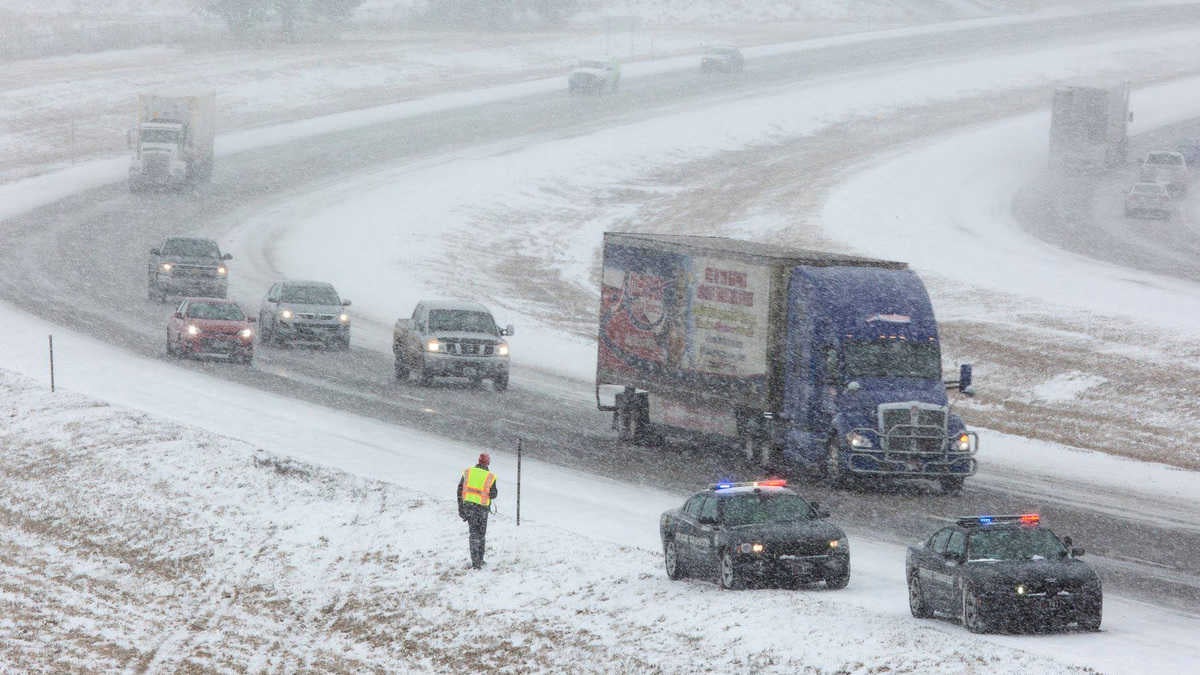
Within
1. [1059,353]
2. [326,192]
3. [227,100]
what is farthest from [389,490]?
[227,100]

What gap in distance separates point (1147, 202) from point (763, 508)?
53.0m

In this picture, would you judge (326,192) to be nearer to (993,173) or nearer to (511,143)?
(511,143)

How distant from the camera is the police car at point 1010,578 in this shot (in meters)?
17.7

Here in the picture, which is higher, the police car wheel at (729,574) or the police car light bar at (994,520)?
the police car light bar at (994,520)

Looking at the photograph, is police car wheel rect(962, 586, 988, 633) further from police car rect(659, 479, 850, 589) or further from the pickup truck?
the pickup truck

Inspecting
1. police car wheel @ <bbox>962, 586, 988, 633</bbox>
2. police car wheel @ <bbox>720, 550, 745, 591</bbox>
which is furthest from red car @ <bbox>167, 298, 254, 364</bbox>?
police car wheel @ <bbox>962, 586, 988, 633</bbox>

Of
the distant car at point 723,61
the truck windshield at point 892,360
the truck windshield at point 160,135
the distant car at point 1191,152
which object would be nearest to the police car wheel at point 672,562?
the truck windshield at point 892,360

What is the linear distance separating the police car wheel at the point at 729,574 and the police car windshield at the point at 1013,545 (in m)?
3.18

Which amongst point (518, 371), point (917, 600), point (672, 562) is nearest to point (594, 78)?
point (518, 371)

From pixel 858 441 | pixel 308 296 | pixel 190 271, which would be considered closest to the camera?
pixel 858 441

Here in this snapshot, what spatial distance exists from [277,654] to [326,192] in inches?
2187

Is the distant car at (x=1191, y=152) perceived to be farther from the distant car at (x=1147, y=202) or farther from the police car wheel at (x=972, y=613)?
the police car wheel at (x=972, y=613)

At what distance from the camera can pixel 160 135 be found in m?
71.4

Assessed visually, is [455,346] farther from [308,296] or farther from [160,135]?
[160,135]
